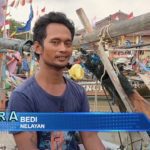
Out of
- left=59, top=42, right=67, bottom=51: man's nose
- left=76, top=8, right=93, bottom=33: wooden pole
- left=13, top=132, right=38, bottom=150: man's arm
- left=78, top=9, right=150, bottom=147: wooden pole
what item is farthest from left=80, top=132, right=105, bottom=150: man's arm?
left=76, top=8, right=93, bottom=33: wooden pole

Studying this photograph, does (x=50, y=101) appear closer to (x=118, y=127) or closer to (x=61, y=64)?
(x=61, y=64)

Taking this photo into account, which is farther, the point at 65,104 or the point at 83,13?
the point at 83,13

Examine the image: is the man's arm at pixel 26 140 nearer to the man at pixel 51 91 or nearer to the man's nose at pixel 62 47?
the man at pixel 51 91

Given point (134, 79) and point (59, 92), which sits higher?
point (134, 79)

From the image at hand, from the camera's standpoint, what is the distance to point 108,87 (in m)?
3.19

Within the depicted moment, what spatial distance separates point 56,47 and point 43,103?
30 cm

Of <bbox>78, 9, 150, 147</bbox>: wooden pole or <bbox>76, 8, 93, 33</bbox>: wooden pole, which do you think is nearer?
<bbox>78, 9, 150, 147</bbox>: wooden pole

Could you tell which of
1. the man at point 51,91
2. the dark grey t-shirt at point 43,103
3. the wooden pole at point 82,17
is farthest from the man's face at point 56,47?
the wooden pole at point 82,17

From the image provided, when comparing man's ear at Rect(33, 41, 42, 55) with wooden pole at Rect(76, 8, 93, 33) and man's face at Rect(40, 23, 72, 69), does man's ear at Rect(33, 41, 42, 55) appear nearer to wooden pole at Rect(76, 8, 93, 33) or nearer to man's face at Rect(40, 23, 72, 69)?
man's face at Rect(40, 23, 72, 69)

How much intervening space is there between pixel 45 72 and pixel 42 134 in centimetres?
33

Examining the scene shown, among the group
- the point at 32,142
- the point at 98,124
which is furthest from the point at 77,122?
the point at 32,142
